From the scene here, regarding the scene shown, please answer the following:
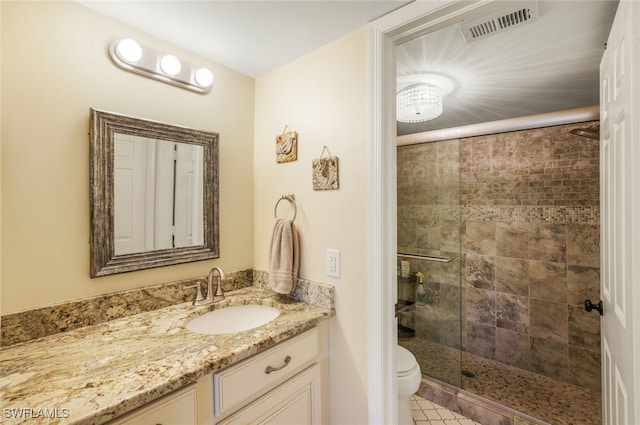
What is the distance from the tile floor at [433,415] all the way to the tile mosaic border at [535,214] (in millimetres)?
1585

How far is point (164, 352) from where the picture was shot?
0.95 metres

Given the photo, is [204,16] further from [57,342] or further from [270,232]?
[57,342]

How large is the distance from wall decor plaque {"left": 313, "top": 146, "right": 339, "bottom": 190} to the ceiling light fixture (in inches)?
32.2

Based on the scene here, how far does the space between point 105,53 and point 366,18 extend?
1.14 m

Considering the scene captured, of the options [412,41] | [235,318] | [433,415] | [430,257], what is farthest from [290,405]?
[430,257]

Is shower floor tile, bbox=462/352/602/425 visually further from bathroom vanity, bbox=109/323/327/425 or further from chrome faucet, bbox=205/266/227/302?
chrome faucet, bbox=205/266/227/302

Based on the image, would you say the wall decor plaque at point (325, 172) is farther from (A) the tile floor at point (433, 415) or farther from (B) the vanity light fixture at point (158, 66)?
(A) the tile floor at point (433, 415)

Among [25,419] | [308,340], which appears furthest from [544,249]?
[25,419]

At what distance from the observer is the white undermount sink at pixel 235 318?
135 cm

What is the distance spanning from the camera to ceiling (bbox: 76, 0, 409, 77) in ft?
3.76

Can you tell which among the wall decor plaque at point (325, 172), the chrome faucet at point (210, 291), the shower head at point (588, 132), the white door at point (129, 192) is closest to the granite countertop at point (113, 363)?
the chrome faucet at point (210, 291)

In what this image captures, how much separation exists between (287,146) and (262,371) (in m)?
1.09

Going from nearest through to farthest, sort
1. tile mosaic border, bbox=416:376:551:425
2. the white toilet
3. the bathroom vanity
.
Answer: the bathroom vanity → the white toilet → tile mosaic border, bbox=416:376:551:425

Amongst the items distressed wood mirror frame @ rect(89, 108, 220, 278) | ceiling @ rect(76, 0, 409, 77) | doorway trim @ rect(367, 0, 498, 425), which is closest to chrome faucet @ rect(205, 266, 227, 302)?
distressed wood mirror frame @ rect(89, 108, 220, 278)
